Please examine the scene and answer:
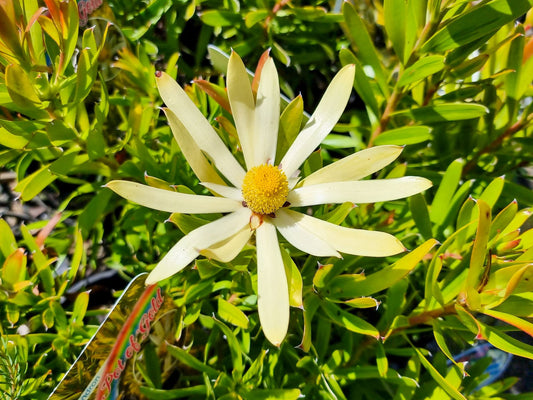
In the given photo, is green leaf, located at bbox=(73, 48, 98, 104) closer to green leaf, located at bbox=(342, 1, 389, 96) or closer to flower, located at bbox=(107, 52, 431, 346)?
flower, located at bbox=(107, 52, 431, 346)

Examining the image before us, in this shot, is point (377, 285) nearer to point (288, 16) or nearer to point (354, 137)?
point (354, 137)

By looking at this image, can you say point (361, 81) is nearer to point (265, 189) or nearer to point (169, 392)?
point (265, 189)

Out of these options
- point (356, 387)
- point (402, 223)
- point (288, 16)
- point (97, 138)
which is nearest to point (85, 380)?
point (97, 138)

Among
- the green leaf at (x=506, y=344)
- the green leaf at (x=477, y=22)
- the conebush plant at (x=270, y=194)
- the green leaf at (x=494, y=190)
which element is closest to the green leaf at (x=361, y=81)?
the conebush plant at (x=270, y=194)

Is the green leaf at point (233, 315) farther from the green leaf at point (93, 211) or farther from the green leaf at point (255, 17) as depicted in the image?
the green leaf at point (255, 17)

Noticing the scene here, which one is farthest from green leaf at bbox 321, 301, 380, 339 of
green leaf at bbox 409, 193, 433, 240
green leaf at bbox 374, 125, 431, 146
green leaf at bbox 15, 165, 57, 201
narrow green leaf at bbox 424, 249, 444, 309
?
green leaf at bbox 15, 165, 57, 201

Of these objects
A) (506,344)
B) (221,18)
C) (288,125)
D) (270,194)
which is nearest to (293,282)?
(270,194)
